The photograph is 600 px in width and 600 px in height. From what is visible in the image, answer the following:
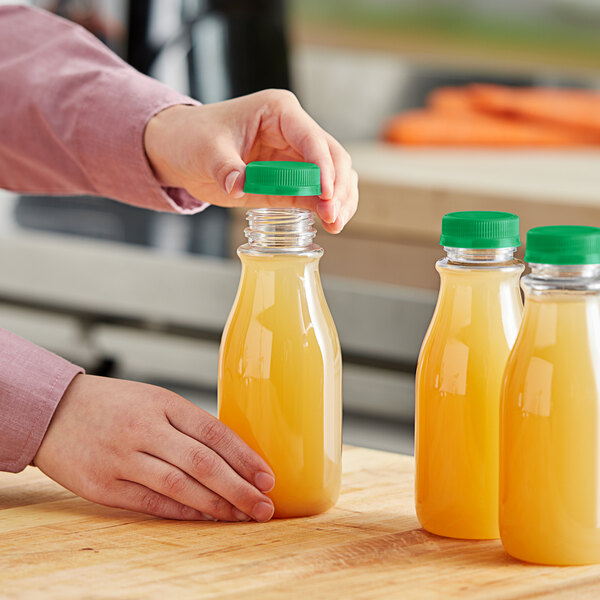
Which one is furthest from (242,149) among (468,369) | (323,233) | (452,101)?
(452,101)

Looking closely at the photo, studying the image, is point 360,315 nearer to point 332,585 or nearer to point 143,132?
point 143,132

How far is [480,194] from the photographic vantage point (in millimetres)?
1804

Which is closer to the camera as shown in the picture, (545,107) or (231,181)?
(231,181)

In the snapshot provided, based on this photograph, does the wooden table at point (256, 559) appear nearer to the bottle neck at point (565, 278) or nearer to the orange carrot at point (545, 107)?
the bottle neck at point (565, 278)

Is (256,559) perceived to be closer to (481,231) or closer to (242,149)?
(481,231)

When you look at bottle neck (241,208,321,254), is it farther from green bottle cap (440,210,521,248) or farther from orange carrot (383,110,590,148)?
orange carrot (383,110,590,148)

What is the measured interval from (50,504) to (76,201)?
1489mm

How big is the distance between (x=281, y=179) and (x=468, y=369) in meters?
0.18

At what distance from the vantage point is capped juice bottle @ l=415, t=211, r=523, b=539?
74cm

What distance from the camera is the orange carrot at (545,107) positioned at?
98.9 inches

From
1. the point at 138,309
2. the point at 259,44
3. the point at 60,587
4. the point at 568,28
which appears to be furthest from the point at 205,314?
the point at 568,28

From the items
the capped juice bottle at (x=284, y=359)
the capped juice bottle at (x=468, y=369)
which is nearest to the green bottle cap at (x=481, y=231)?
the capped juice bottle at (x=468, y=369)

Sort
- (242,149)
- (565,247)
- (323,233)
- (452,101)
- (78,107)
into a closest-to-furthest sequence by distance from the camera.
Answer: (565,247) → (242,149) → (78,107) → (323,233) → (452,101)

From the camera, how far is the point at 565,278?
0.69 meters
